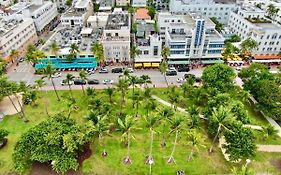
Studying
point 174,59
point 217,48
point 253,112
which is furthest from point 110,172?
point 217,48

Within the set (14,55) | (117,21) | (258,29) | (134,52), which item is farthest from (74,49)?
(258,29)

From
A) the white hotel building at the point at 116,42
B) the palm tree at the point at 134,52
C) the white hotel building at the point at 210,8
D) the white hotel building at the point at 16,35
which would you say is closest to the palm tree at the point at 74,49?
the white hotel building at the point at 116,42

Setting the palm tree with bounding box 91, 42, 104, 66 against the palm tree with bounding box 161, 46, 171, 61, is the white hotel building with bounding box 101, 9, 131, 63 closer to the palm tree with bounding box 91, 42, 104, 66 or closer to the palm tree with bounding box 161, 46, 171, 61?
the palm tree with bounding box 91, 42, 104, 66

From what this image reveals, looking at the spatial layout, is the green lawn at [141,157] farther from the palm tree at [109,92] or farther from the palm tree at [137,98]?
the palm tree at [109,92]

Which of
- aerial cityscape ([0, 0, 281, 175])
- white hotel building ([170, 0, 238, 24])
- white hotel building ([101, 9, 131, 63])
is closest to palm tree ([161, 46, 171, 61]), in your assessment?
aerial cityscape ([0, 0, 281, 175])

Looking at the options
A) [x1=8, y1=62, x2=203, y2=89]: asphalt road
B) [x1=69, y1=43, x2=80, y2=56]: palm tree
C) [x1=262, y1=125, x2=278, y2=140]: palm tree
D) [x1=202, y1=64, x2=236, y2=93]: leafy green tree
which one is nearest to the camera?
[x1=262, y1=125, x2=278, y2=140]: palm tree
